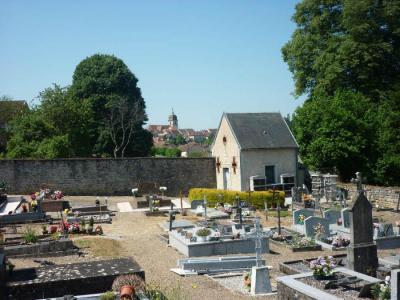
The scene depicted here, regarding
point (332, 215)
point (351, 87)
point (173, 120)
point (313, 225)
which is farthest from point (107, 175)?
point (173, 120)

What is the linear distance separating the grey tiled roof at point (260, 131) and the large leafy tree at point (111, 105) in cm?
1524

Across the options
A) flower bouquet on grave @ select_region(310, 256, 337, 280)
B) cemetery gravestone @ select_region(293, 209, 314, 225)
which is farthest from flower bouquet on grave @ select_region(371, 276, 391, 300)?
cemetery gravestone @ select_region(293, 209, 314, 225)

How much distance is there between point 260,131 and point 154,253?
1673cm

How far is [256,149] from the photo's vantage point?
2881 cm

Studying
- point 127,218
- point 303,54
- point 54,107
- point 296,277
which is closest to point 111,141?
point 54,107

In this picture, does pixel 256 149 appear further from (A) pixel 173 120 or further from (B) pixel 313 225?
(A) pixel 173 120

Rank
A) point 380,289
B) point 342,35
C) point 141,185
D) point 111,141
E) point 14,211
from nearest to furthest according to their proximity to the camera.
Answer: point 380,289, point 14,211, point 141,185, point 342,35, point 111,141

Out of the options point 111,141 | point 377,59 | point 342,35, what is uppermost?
point 342,35

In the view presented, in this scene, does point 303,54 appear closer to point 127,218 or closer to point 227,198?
point 227,198

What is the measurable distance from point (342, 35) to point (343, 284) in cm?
2612

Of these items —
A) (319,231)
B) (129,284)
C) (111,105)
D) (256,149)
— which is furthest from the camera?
(111,105)

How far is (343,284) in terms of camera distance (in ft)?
30.0

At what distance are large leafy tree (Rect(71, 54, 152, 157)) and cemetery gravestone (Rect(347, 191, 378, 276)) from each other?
3230 centimetres

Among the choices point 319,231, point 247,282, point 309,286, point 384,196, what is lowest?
point 247,282
